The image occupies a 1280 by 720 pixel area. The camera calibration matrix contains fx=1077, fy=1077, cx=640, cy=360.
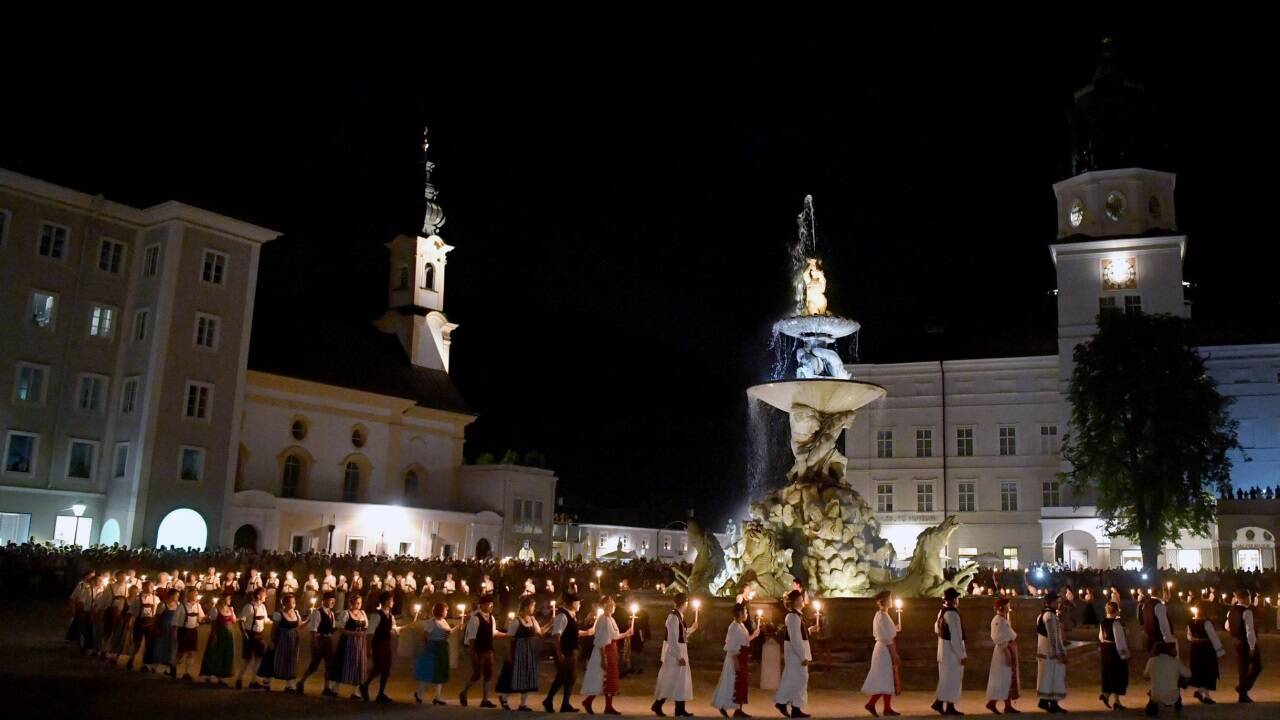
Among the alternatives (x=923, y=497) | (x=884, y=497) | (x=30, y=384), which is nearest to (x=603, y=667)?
(x=30, y=384)

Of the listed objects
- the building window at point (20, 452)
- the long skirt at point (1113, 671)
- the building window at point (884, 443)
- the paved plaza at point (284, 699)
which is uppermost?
the building window at point (884, 443)

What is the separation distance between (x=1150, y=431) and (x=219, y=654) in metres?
35.8

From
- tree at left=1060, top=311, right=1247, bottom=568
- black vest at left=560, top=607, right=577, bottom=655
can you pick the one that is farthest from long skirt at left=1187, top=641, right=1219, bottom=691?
tree at left=1060, top=311, right=1247, bottom=568

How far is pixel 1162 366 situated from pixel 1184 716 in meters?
30.7

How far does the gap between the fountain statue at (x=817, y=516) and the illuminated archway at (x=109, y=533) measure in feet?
89.8

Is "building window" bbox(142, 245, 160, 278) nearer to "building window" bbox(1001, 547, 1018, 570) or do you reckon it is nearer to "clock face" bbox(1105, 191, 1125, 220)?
"building window" bbox(1001, 547, 1018, 570)

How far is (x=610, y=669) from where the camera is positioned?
44.1 feet

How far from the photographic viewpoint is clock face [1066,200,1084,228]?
53.3 metres

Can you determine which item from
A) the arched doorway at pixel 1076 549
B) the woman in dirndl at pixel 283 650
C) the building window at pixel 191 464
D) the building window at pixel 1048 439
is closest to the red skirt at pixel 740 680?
the woman in dirndl at pixel 283 650

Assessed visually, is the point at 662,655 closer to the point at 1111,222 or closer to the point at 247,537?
the point at 247,537

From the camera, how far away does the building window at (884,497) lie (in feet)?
182

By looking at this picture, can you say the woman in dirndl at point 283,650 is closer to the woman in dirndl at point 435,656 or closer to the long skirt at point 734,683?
the woman in dirndl at point 435,656

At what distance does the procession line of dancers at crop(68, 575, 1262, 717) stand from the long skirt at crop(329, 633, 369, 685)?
0.01 meters

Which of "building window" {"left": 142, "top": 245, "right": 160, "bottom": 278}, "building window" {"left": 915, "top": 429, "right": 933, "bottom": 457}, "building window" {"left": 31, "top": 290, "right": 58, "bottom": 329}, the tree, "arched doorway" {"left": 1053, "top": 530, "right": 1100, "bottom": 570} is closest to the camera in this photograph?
"building window" {"left": 31, "top": 290, "right": 58, "bottom": 329}
